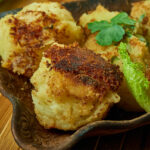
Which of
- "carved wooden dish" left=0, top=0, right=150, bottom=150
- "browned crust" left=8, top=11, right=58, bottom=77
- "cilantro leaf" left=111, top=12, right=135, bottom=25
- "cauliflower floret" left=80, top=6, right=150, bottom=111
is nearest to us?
"carved wooden dish" left=0, top=0, right=150, bottom=150

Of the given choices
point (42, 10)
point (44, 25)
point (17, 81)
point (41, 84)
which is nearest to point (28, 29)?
point (44, 25)

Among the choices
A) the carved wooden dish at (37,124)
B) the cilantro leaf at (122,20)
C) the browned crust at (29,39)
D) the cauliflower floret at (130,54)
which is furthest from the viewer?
the cilantro leaf at (122,20)

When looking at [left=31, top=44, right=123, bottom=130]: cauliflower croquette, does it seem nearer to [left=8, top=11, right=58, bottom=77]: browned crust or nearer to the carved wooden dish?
the carved wooden dish

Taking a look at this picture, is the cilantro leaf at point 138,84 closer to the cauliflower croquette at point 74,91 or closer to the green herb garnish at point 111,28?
the cauliflower croquette at point 74,91

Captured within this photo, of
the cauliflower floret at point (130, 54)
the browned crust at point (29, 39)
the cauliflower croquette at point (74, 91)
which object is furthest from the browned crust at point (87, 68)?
the browned crust at point (29, 39)

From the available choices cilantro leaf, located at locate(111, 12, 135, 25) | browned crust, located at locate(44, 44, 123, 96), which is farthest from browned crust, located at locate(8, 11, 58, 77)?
cilantro leaf, located at locate(111, 12, 135, 25)

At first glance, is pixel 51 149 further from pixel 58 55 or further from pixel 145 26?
pixel 145 26
